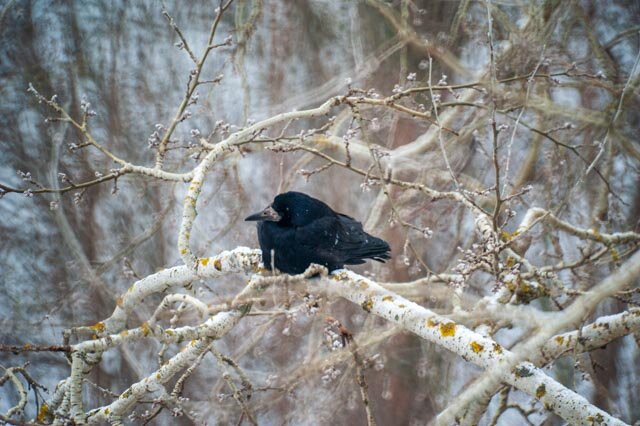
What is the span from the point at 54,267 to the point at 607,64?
564 cm

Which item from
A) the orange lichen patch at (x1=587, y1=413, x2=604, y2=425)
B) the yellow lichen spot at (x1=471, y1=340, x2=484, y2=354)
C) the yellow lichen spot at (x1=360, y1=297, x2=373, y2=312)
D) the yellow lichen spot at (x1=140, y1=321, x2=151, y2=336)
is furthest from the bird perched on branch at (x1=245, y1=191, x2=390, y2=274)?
the orange lichen patch at (x1=587, y1=413, x2=604, y2=425)

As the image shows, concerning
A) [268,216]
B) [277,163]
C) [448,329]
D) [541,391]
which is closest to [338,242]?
[268,216]

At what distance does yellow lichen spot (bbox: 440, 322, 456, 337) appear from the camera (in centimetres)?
291

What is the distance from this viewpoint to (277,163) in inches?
284

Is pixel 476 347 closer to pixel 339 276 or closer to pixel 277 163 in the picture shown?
pixel 339 276

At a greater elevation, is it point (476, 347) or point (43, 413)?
point (476, 347)

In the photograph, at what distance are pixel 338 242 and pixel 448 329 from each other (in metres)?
1.23

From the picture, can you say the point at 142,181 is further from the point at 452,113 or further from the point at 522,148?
the point at 522,148

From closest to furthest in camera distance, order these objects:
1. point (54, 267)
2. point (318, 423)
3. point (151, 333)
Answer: point (151, 333) → point (318, 423) → point (54, 267)

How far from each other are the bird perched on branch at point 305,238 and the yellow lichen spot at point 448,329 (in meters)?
1.06

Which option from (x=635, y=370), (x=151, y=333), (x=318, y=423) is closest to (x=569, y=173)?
(x=635, y=370)

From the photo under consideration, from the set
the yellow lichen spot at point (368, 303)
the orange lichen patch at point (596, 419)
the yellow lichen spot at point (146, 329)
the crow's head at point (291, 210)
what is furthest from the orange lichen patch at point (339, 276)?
the orange lichen patch at point (596, 419)

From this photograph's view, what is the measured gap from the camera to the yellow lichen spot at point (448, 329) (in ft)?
9.54

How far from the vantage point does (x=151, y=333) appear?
9.86 feet
